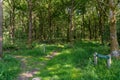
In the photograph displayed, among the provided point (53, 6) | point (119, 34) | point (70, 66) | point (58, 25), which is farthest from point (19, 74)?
point (58, 25)

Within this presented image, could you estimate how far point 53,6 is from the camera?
32.6 meters

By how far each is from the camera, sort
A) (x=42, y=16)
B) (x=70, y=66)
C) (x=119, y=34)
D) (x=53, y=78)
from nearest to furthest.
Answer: (x=53, y=78) → (x=70, y=66) → (x=119, y=34) → (x=42, y=16)

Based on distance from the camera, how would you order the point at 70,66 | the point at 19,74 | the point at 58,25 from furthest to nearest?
the point at 58,25
the point at 70,66
the point at 19,74

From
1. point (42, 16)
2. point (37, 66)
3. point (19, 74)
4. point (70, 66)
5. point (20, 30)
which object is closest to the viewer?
point (19, 74)

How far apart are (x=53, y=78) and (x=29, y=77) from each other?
118cm

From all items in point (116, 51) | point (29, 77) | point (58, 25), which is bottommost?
point (29, 77)

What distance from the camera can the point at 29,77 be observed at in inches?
364

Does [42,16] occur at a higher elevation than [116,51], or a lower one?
higher

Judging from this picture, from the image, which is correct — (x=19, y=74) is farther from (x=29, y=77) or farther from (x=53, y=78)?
(x=53, y=78)

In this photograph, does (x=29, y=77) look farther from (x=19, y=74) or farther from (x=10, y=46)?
(x=10, y=46)

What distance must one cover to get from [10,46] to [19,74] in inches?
395

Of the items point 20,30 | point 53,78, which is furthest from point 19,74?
point 20,30

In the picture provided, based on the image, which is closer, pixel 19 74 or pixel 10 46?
pixel 19 74

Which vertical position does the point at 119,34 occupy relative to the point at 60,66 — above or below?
above
